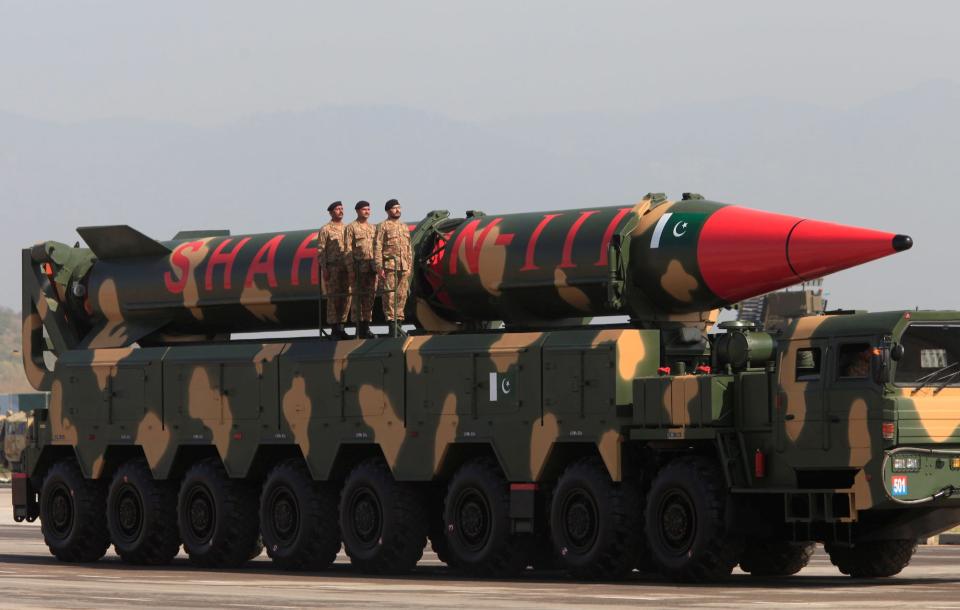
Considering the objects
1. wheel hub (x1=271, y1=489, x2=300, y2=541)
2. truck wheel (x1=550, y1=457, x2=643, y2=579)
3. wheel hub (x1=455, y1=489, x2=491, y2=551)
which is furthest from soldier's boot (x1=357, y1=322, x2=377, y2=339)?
truck wheel (x1=550, y1=457, x2=643, y2=579)

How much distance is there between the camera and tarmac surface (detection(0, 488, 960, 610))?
1631 centimetres

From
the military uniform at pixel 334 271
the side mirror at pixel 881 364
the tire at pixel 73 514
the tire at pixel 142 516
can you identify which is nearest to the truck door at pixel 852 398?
the side mirror at pixel 881 364

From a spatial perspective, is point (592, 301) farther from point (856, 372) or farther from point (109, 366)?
point (109, 366)

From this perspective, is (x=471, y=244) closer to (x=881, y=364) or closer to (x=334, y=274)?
(x=334, y=274)

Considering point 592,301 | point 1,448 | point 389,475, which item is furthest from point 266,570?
point 1,448

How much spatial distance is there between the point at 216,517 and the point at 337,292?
128 inches

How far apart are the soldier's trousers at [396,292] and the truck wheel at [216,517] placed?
3.20 m

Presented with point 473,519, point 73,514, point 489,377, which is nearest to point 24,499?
point 73,514

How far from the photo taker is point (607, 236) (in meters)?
21.9

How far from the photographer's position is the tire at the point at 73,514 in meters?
A: 26.7

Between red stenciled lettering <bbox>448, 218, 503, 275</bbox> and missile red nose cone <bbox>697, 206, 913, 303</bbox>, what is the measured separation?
299cm

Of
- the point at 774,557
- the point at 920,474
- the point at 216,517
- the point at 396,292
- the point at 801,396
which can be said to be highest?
the point at 396,292

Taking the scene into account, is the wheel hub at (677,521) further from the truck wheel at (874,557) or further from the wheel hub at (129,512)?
the wheel hub at (129,512)

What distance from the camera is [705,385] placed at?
20.2 meters
